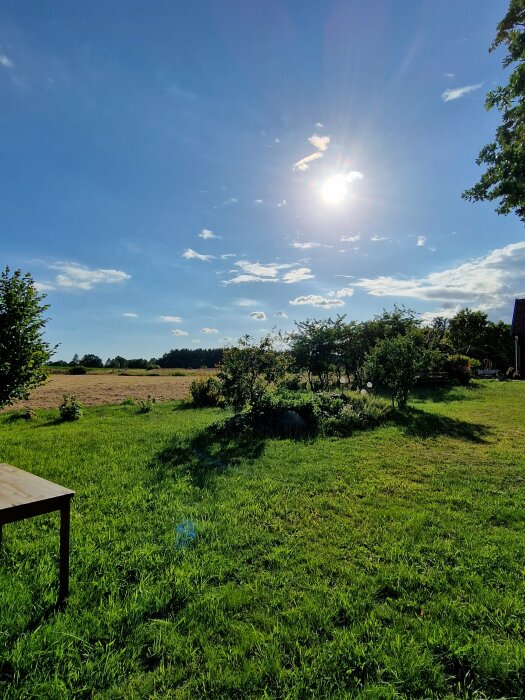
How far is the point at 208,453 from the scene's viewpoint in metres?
7.19

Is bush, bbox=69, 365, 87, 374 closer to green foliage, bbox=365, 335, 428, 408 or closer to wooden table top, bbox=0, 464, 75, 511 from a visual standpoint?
green foliage, bbox=365, 335, 428, 408

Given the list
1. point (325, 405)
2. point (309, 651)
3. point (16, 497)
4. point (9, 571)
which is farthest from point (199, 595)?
point (325, 405)

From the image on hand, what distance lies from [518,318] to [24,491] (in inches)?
1161

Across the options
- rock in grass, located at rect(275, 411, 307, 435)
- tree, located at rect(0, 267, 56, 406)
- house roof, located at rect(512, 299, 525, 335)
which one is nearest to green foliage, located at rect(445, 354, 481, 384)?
house roof, located at rect(512, 299, 525, 335)

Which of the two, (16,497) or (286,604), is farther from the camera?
(286,604)

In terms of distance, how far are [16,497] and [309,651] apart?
2.16 metres

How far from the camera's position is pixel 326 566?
3074 millimetres

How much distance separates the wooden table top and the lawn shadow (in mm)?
8029

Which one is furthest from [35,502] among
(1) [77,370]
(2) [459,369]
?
(1) [77,370]

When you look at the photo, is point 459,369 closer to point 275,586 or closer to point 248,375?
point 248,375

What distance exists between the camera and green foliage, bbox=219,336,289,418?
10.1m

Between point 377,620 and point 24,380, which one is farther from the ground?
point 24,380

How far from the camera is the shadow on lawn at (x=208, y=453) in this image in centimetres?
586

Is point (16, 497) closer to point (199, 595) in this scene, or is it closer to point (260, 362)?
point (199, 595)
